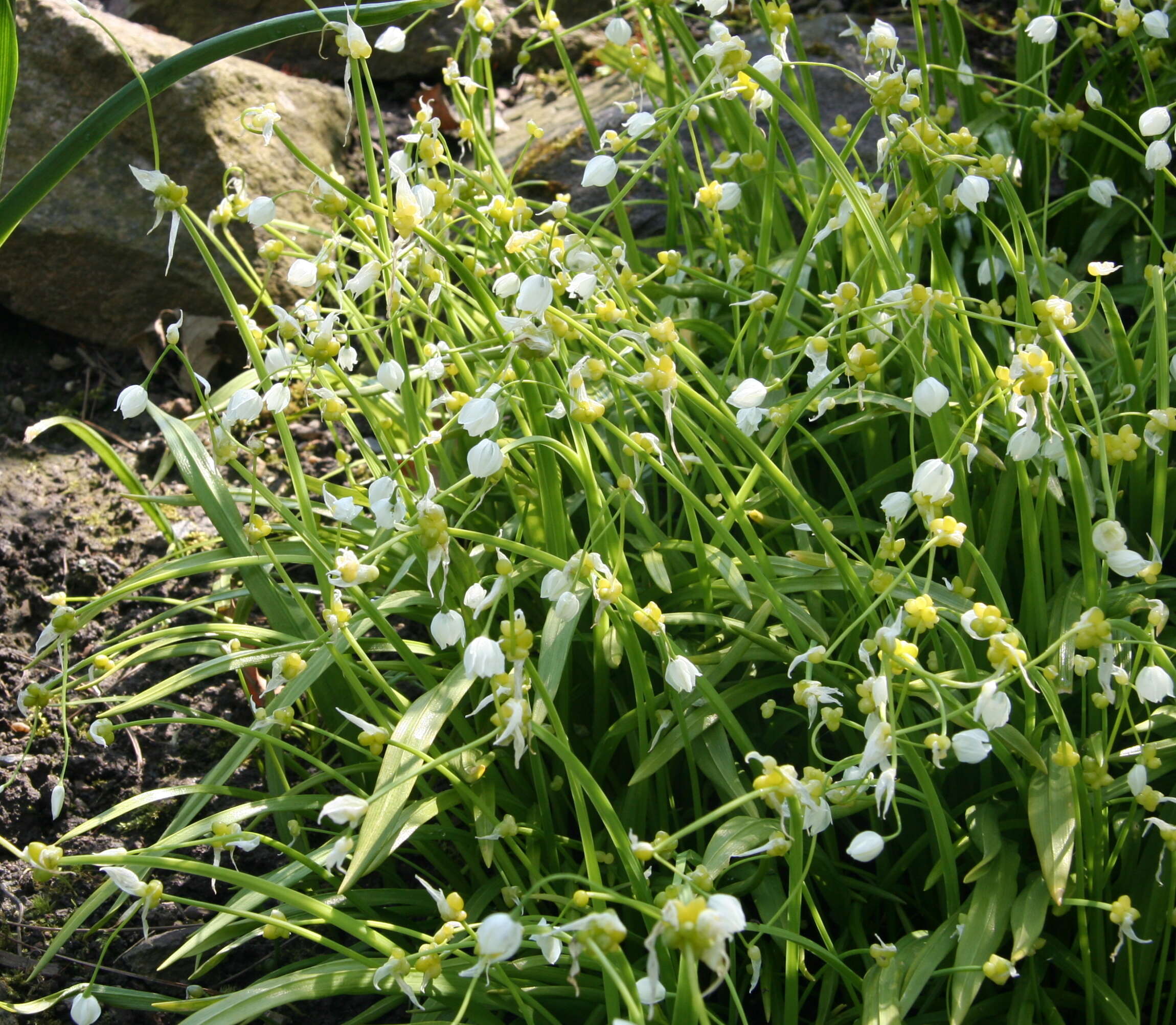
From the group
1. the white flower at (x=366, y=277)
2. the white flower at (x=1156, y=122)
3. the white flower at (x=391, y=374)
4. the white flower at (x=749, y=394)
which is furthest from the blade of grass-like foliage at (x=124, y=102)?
the white flower at (x=1156, y=122)

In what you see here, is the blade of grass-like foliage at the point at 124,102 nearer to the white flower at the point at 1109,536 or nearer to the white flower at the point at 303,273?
the white flower at the point at 303,273

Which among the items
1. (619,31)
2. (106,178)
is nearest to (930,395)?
(619,31)

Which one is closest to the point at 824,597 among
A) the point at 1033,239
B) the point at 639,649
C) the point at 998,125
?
the point at 639,649

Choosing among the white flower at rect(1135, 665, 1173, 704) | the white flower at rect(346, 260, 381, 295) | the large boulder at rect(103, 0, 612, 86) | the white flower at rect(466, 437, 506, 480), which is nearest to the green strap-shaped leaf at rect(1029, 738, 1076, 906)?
the white flower at rect(1135, 665, 1173, 704)

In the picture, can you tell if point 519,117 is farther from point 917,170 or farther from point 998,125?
point 917,170

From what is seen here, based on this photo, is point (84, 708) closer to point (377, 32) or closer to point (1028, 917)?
point (1028, 917)

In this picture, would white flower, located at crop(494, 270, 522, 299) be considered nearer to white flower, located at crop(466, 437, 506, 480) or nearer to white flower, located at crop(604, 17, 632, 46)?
white flower, located at crop(466, 437, 506, 480)
